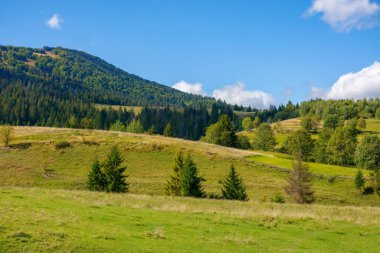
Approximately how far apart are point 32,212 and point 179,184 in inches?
1512

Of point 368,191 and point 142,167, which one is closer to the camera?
point 368,191

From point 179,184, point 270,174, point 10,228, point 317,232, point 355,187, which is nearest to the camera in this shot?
point 10,228

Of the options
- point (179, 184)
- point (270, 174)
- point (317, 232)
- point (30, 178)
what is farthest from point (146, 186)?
point (317, 232)

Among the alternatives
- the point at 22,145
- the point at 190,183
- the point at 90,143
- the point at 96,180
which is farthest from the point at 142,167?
the point at 22,145

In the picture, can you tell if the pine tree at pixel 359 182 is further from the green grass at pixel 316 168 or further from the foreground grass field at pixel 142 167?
the green grass at pixel 316 168

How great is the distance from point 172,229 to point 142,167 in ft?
196

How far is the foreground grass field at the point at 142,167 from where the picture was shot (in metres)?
64.8

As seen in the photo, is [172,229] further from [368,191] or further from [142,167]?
[368,191]

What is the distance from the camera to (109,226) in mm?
18203

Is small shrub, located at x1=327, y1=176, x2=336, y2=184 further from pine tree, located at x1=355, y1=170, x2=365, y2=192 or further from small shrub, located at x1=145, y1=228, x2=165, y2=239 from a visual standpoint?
small shrub, located at x1=145, y1=228, x2=165, y2=239

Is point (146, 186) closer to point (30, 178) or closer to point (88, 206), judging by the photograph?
point (30, 178)

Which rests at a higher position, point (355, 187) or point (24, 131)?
point (24, 131)

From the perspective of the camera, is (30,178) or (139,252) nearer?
(139,252)

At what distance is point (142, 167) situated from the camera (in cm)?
7806
